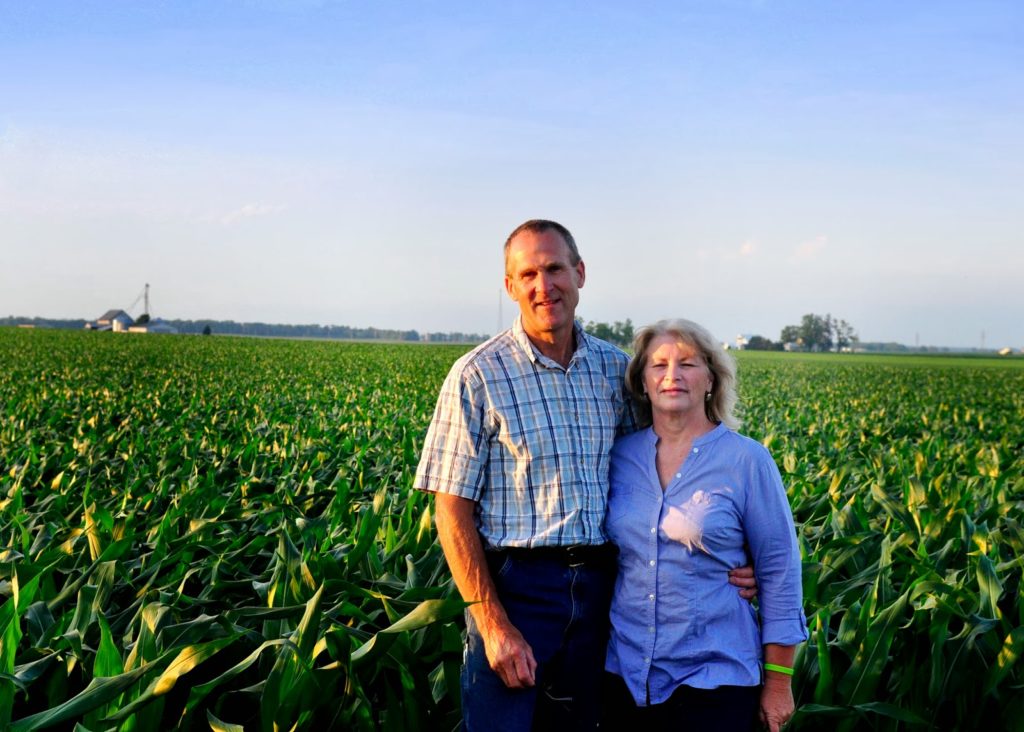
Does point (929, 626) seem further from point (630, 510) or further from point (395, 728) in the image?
point (395, 728)

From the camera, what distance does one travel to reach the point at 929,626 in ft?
10.3

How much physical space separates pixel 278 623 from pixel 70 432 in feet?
23.8

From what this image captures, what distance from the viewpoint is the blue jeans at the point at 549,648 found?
2.51 meters

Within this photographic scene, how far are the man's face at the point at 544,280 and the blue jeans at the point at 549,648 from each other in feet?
2.43

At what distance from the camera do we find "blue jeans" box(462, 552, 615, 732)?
8.22 ft

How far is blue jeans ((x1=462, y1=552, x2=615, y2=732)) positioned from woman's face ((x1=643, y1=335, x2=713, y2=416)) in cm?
57

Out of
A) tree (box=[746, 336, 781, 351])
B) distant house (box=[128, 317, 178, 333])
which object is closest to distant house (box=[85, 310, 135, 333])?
distant house (box=[128, 317, 178, 333])

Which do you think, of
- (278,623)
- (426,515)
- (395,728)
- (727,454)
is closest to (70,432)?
(426,515)

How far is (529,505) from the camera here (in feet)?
8.48

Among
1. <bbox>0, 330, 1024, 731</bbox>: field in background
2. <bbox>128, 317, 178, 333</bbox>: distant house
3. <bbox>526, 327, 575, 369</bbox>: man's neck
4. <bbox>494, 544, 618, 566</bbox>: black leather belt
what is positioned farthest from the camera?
<bbox>128, 317, 178, 333</bbox>: distant house

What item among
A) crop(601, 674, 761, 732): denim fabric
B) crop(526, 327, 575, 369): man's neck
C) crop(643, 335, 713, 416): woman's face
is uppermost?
crop(526, 327, 575, 369): man's neck

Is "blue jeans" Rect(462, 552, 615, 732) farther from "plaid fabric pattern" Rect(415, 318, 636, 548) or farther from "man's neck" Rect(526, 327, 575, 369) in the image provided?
"man's neck" Rect(526, 327, 575, 369)

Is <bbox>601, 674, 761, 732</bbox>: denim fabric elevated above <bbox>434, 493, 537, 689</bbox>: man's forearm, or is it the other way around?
<bbox>434, 493, 537, 689</bbox>: man's forearm

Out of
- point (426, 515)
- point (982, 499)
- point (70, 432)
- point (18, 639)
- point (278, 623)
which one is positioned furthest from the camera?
point (70, 432)
